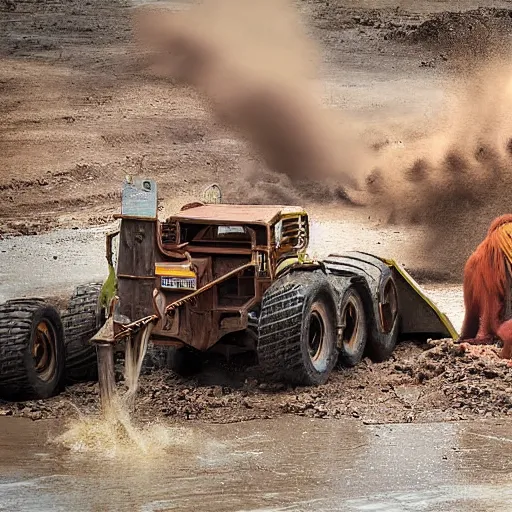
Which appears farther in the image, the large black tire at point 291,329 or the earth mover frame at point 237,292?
the large black tire at point 291,329

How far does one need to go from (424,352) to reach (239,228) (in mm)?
2044

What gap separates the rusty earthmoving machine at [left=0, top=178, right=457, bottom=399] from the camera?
1077 cm

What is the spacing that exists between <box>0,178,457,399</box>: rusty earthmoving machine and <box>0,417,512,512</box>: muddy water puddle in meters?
0.65

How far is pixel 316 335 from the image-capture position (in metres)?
11.7

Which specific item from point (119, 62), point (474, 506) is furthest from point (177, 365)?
point (119, 62)

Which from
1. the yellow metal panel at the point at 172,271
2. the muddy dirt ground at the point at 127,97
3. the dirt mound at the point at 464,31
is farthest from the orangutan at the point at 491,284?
the dirt mound at the point at 464,31

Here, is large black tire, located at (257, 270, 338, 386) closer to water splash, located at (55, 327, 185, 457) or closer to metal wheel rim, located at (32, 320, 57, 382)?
water splash, located at (55, 327, 185, 457)

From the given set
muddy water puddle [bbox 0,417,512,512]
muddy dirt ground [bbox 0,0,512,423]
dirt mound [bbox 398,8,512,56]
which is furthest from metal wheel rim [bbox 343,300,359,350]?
dirt mound [bbox 398,8,512,56]

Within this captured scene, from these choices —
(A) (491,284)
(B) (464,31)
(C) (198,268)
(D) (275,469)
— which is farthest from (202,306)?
(B) (464,31)

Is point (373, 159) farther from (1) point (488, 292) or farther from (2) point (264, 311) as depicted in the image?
(2) point (264, 311)

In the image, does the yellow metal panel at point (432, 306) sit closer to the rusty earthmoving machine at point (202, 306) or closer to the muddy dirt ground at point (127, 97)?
the rusty earthmoving machine at point (202, 306)

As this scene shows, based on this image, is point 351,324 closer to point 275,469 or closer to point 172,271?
point 172,271

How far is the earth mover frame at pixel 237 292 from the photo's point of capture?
1076 centimetres

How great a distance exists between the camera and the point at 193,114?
2714cm
